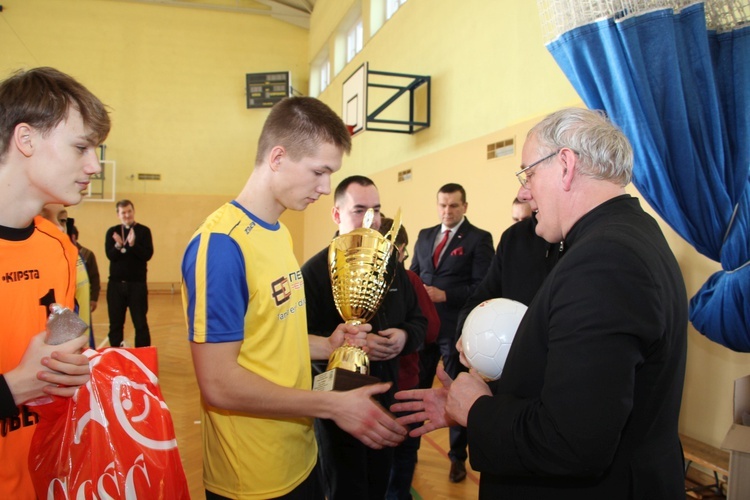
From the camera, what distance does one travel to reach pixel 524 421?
99cm

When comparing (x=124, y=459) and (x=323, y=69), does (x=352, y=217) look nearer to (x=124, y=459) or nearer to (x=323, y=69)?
(x=124, y=459)

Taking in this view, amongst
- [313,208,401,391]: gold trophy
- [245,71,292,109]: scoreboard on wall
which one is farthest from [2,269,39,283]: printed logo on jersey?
[245,71,292,109]: scoreboard on wall

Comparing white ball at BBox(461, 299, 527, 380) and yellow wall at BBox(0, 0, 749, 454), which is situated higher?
yellow wall at BBox(0, 0, 749, 454)

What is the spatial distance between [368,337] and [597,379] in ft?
3.55

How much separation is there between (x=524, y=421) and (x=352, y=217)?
1.38m

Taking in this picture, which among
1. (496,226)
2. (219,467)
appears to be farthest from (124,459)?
(496,226)

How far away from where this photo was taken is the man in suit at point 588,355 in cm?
90

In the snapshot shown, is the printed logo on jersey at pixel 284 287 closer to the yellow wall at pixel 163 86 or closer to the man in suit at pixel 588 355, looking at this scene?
the man in suit at pixel 588 355

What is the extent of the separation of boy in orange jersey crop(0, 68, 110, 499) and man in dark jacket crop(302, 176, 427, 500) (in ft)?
3.43

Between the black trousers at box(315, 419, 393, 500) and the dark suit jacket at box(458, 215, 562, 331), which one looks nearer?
the black trousers at box(315, 419, 393, 500)

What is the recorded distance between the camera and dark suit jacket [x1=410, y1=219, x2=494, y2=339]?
3.91 metres

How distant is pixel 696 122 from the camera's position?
276 centimetres

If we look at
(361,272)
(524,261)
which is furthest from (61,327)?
(524,261)

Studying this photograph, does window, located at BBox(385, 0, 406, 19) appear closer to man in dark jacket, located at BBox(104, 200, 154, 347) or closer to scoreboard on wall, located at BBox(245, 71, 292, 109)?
scoreboard on wall, located at BBox(245, 71, 292, 109)
